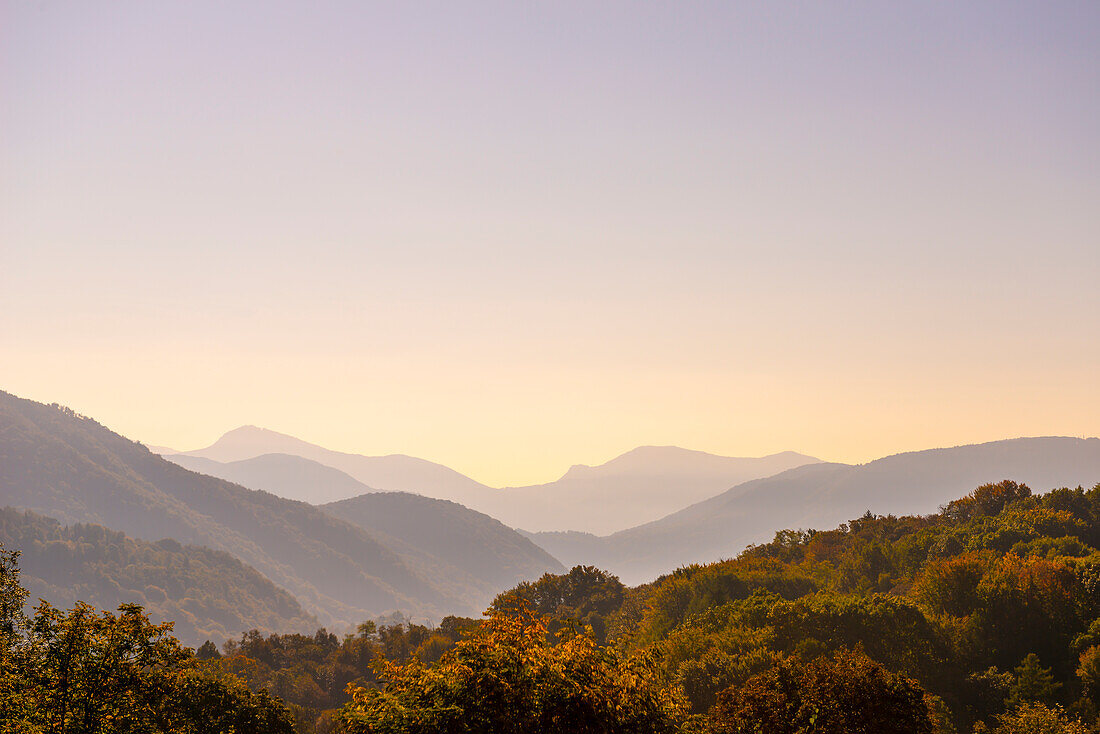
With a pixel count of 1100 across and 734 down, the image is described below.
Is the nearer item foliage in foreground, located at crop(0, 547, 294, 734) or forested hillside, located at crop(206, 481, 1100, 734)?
forested hillside, located at crop(206, 481, 1100, 734)

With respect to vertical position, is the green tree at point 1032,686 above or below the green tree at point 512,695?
below

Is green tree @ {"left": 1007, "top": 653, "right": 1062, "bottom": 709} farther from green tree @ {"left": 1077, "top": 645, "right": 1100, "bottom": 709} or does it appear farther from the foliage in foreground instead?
the foliage in foreground

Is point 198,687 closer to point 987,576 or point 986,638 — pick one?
point 986,638

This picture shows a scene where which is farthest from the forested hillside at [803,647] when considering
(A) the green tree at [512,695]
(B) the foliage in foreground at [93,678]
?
(B) the foliage in foreground at [93,678]

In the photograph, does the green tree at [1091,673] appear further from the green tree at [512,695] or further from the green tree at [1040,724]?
the green tree at [512,695]

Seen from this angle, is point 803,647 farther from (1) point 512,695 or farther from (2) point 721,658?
(1) point 512,695

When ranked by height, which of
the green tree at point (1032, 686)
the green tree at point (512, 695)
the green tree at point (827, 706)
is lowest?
the green tree at point (1032, 686)

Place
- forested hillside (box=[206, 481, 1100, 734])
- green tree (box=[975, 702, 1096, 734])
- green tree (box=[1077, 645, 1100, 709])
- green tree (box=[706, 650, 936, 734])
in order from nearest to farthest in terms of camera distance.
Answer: forested hillside (box=[206, 481, 1100, 734])
green tree (box=[706, 650, 936, 734])
green tree (box=[975, 702, 1096, 734])
green tree (box=[1077, 645, 1100, 709])

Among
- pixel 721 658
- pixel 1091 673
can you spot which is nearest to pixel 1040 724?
pixel 1091 673

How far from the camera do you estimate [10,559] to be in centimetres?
3850

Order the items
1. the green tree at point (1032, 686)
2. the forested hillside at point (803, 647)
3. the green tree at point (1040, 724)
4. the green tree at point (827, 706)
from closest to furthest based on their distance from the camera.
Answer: the forested hillside at point (803, 647)
the green tree at point (827, 706)
the green tree at point (1040, 724)
the green tree at point (1032, 686)

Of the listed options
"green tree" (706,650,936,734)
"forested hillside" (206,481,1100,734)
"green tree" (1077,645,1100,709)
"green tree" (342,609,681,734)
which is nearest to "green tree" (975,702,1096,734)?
"forested hillside" (206,481,1100,734)

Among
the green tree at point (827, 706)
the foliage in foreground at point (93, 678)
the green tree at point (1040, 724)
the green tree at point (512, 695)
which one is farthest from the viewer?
the green tree at point (1040, 724)

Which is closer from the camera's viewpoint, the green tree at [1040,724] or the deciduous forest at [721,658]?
the deciduous forest at [721,658]
